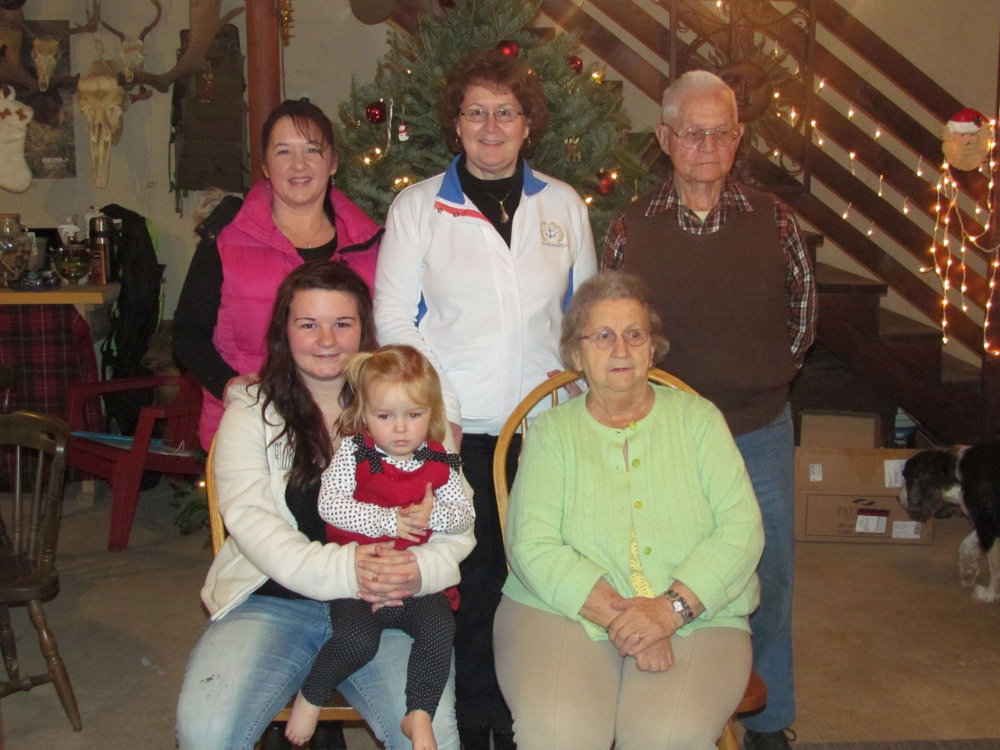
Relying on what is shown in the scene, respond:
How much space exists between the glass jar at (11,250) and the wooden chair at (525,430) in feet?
11.2

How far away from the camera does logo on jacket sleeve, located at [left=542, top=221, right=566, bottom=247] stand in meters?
2.21

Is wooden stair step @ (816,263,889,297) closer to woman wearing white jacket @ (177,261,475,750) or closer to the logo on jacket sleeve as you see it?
the logo on jacket sleeve

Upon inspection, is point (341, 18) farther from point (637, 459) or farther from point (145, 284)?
point (637, 459)

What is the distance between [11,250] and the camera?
464 centimetres

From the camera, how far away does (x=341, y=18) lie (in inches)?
229

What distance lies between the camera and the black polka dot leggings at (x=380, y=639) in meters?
1.76

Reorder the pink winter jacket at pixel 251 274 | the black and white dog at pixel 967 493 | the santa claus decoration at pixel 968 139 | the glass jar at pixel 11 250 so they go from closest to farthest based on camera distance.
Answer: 1. the pink winter jacket at pixel 251 274
2. the black and white dog at pixel 967 493
3. the santa claus decoration at pixel 968 139
4. the glass jar at pixel 11 250

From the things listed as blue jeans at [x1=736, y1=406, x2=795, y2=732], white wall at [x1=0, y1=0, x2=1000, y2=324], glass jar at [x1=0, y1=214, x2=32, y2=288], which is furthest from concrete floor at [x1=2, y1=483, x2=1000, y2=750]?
white wall at [x1=0, y1=0, x2=1000, y2=324]

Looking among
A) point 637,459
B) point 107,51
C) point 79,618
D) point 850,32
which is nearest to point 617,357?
point 637,459

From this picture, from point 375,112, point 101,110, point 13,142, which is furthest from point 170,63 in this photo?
point 375,112

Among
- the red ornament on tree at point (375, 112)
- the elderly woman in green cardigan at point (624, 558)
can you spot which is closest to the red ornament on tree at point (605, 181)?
the red ornament on tree at point (375, 112)

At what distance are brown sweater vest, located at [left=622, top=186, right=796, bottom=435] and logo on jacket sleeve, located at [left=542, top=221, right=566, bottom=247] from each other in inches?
6.0

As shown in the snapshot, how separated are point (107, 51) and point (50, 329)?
2.05 meters

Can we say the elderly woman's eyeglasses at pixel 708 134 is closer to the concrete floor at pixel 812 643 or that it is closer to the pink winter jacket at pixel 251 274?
the pink winter jacket at pixel 251 274
